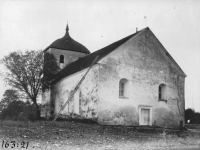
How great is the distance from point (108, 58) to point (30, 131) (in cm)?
917

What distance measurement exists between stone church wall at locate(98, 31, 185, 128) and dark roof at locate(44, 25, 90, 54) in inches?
647

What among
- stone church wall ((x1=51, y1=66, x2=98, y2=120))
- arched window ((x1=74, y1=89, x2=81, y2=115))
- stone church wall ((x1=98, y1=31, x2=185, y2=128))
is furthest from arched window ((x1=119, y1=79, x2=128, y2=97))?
arched window ((x1=74, y1=89, x2=81, y2=115))

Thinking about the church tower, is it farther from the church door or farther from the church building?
the church door

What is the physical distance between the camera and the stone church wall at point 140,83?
18.5 meters

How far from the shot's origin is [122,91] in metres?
19.9

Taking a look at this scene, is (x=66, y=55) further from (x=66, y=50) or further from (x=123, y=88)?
(x=123, y=88)

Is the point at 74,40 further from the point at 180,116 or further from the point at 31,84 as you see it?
the point at 180,116

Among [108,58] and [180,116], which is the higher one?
[108,58]

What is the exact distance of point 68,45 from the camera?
35500mm

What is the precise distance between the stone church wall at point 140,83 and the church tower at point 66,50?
52.7 ft

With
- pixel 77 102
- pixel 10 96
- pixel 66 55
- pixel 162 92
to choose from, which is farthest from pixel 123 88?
pixel 66 55

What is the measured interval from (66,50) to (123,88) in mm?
17038

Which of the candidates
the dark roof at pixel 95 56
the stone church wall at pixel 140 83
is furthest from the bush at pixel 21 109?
the stone church wall at pixel 140 83

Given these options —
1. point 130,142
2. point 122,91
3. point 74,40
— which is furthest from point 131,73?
point 74,40
